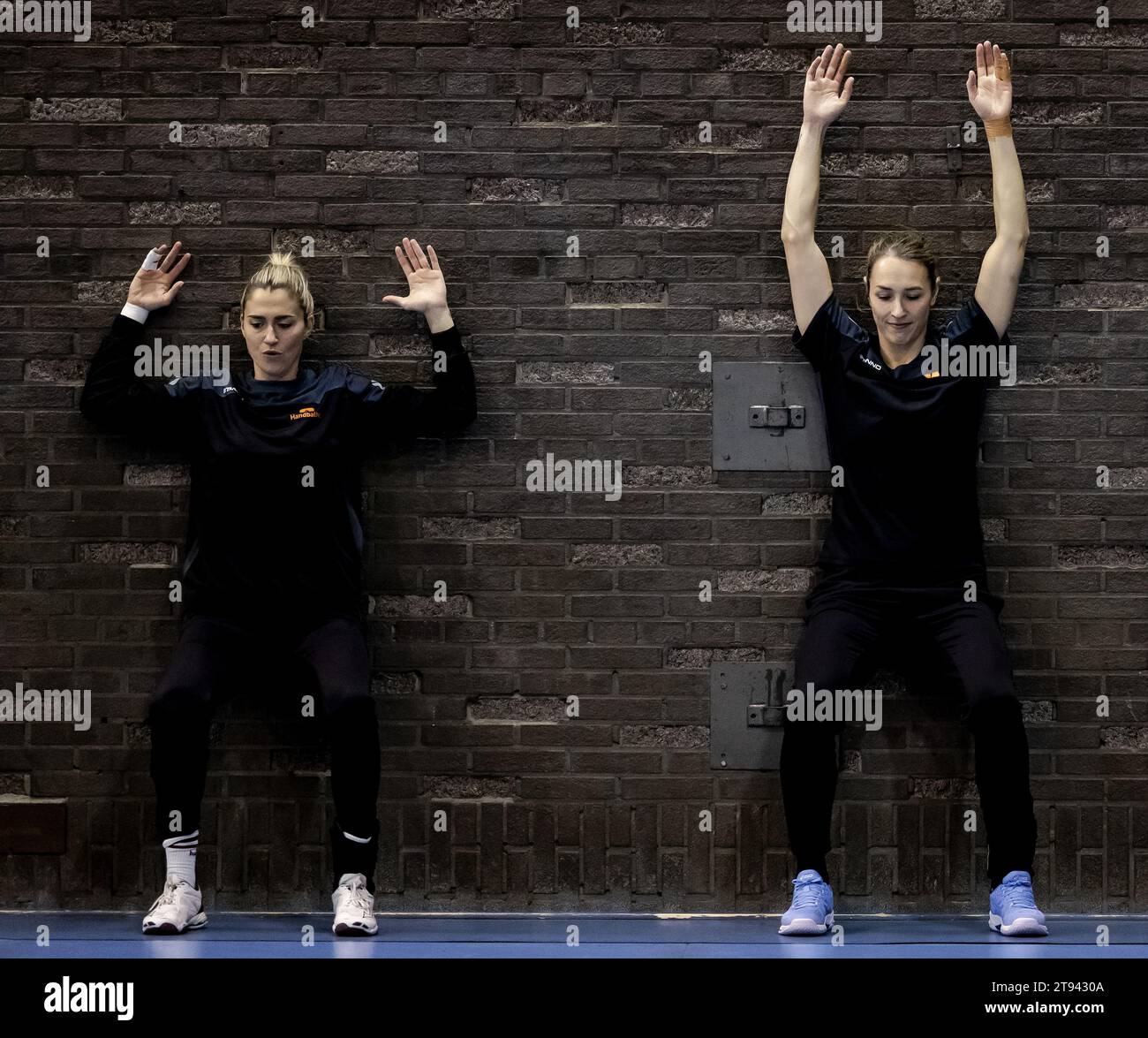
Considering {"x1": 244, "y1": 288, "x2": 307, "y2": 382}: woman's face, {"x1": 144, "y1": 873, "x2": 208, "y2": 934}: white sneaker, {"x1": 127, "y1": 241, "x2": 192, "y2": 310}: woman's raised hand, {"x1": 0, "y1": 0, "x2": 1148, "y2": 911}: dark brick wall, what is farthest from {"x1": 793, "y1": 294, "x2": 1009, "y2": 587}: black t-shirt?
{"x1": 144, "y1": 873, "x2": 208, "y2": 934}: white sneaker

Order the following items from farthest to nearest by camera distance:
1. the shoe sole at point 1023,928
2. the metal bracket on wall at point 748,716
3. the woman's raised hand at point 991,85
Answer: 1. the metal bracket on wall at point 748,716
2. the woman's raised hand at point 991,85
3. the shoe sole at point 1023,928

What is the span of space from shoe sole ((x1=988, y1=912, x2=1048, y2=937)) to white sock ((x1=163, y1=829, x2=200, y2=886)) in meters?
2.53

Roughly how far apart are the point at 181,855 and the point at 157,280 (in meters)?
1.97

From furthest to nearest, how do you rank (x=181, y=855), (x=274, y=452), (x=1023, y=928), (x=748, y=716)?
1. (x=748, y=716)
2. (x=274, y=452)
3. (x=181, y=855)
4. (x=1023, y=928)

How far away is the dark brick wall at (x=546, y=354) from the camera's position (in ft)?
15.6

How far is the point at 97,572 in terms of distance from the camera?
4.83 meters

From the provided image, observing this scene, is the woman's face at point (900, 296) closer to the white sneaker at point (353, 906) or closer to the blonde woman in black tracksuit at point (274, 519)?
the blonde woman in black tracksuit at point (274, 519)

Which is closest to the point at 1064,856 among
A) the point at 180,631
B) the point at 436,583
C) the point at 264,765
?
the point at 436,583

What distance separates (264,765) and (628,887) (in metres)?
1.32

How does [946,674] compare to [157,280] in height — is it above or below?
below

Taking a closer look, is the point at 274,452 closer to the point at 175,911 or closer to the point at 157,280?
the point at 157,280

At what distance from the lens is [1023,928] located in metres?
4.20

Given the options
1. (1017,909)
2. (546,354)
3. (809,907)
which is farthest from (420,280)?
(1017,909)

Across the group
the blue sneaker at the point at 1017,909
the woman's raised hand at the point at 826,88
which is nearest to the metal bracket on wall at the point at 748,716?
the blue sneaker at the point at 1017,909
